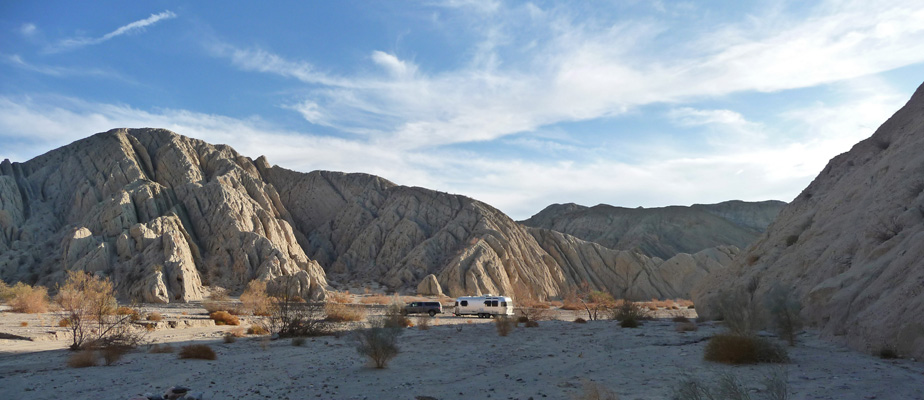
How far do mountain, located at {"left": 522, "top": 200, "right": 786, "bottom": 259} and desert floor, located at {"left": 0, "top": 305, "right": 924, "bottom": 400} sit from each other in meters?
74.8

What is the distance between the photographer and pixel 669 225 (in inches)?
3922

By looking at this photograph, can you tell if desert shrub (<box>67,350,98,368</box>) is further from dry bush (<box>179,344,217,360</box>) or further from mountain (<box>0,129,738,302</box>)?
mountain (<box>0,129,738,302</box>)

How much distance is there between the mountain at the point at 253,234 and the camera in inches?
A: 2014

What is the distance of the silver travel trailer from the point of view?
1489 inches

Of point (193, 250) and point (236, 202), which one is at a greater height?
point (236, 202)

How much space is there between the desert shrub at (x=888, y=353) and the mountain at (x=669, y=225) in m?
77.9

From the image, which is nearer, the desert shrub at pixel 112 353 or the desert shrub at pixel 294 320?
the desert shrub at pixel 112 353

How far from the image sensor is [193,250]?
57.4m

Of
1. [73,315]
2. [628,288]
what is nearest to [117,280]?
[73,315]

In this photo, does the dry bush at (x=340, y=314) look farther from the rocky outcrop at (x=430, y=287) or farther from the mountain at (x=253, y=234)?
the rocky outcrop at (x=430, y=287)

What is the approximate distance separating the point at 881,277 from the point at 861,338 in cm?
182

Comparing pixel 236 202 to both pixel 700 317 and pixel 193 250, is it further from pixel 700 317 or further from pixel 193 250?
pixel 700 317

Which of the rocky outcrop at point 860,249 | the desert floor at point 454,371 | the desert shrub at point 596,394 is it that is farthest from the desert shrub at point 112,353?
the rocky outcrop at point 860,249

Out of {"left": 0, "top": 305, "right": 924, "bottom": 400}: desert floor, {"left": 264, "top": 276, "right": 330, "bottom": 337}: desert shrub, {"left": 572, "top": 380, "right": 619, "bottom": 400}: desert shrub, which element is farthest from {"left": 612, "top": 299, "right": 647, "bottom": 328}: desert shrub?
{"left": 572, "top": 380, "right": 619, "bottom": 400}: desert shrub
